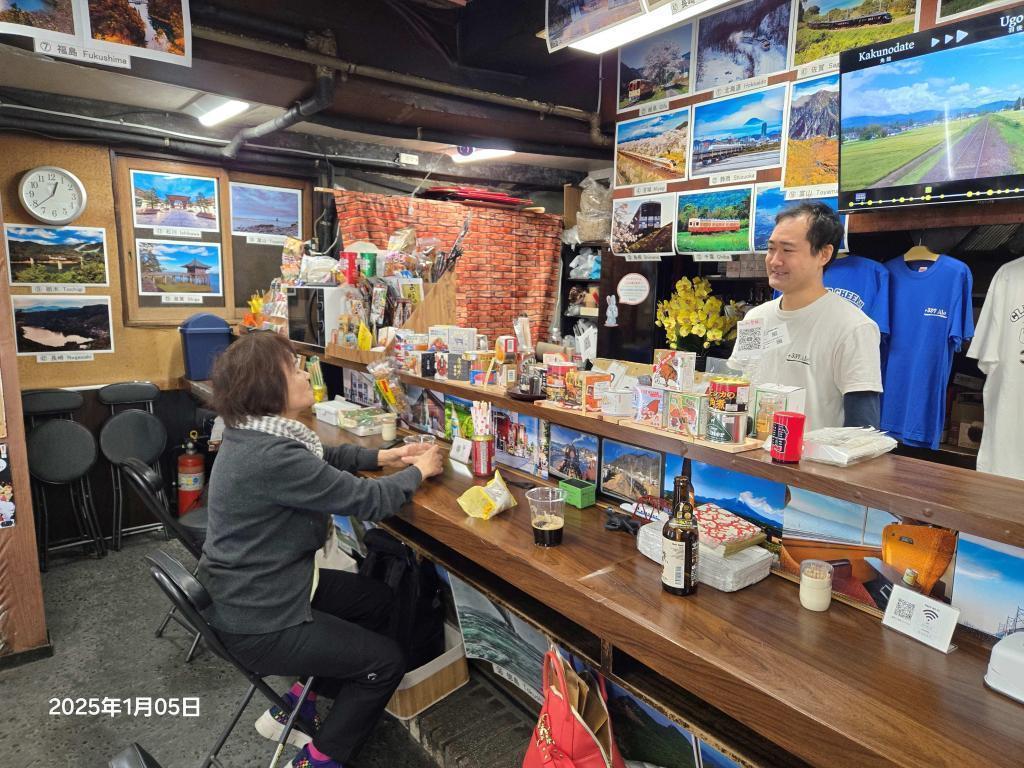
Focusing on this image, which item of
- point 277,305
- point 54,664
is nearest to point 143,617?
point 54,664

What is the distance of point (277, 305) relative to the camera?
445cm

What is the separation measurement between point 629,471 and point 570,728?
33.6 inches

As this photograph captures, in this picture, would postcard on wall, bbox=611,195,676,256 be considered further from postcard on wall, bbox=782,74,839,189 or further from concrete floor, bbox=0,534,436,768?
concrete floor, bbox=0,534,436,768

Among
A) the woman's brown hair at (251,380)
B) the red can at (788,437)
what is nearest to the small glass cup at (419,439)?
the woman's brown hair at (251,380)

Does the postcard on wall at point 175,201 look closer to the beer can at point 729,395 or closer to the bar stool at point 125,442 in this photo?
the bar stool at point 125,442

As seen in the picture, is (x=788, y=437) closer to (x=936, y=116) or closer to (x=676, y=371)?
(x=676, y=371)

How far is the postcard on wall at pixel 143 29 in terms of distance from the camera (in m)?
2.34

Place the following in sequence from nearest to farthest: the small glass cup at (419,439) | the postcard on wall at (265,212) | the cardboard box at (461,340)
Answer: the small glass cup at (419,439), the cardboard box at (461,340), the postcard on wall at (265,212)

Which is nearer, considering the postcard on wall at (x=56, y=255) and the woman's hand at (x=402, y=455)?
the woman's hand at (x=402, y=455)

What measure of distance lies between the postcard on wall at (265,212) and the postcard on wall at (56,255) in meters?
1.00

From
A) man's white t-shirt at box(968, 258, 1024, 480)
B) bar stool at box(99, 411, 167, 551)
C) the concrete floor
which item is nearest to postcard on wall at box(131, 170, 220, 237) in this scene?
bar stool at box(99, 411, 167, 551)

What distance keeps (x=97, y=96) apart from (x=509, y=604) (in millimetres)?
4539

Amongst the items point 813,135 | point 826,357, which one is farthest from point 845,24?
point 826,357

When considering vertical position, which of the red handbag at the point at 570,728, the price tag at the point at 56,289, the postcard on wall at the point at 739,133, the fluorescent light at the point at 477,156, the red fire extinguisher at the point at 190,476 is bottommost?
the red fire extinguisher at the point at 190,476
